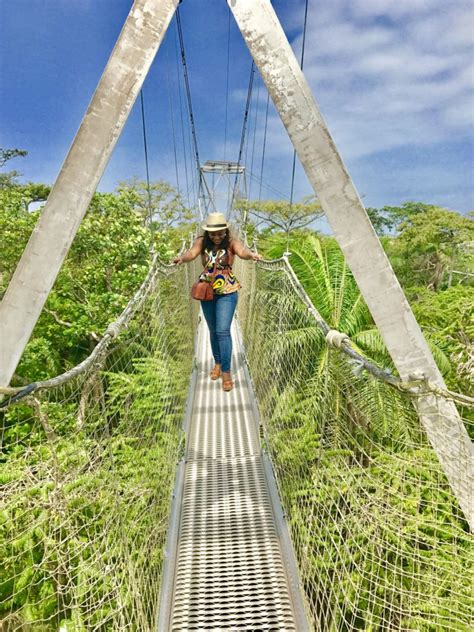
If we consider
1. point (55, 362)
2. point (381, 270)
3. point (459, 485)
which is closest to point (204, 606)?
point (459, 485)

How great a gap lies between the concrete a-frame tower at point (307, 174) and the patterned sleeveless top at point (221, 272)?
2.80 ft

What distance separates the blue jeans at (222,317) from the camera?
7.38 ft

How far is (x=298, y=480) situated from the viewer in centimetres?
164

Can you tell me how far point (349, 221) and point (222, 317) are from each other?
952 mm

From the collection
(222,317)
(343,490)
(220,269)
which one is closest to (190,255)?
(220,269)

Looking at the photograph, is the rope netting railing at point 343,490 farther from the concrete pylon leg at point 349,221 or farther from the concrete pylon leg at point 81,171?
the concrete pylon leg at point 81,171

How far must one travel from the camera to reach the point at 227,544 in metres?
1.46

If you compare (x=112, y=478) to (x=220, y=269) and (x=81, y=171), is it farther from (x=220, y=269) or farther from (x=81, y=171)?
(x=220, y=269)

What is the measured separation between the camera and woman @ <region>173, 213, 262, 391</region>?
2.22 metres

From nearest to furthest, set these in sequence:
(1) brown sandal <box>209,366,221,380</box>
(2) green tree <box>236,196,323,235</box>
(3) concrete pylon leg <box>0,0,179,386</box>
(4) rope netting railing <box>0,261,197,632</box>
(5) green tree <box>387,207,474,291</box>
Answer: (4) rope netting railing <box>0,261,197,632</box>, (3) concrete pylon leg <box>0,0,179,386</box>, (1) brown sandal <box>209,366,221,380</box>, (5) green tree <box>387,207,474,291</box>, (2) green tree <box>236,196,323,235</box>

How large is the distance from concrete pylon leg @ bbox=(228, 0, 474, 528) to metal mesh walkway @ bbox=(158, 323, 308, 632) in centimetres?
57

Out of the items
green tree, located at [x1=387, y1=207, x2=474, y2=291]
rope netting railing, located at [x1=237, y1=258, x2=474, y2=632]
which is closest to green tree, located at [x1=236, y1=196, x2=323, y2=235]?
green tree, located at [x1=387, y1=207, x2=474, y2=291]

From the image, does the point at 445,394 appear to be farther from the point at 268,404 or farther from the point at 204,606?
the point at 268,404

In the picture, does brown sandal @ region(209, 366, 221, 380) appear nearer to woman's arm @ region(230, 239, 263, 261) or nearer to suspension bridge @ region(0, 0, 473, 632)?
woman's arm @ region(230, 239, 263, 261)
